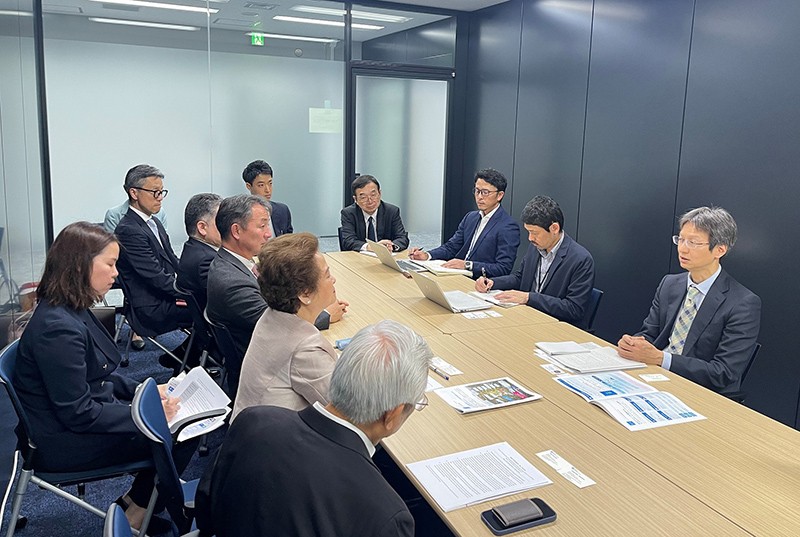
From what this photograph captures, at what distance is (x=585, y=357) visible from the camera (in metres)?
2.93

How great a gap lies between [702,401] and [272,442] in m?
1.81

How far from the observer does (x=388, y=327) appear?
1654mm

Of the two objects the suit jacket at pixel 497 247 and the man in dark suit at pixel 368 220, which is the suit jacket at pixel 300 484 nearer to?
the suit jacket at pixel 497 247

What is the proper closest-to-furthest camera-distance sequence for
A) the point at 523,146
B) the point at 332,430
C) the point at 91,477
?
the point at 332,430 → the point at 91,477 → the point at 523,146

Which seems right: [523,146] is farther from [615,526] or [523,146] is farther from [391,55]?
[615,526]

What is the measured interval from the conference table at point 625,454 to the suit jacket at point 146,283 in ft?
7.15

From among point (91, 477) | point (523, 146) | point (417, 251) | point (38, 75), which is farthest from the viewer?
point (523, 146)

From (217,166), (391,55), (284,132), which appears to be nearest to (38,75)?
(217,166)

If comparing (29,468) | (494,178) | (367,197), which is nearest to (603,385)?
(29,468)

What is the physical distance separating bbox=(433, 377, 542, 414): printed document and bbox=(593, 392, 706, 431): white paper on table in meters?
0.29

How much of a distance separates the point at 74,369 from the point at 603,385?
2028 millimetres

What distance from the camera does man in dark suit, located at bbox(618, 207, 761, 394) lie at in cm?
289

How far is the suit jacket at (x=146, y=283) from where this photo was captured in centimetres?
433

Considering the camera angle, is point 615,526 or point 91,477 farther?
point 91,477
